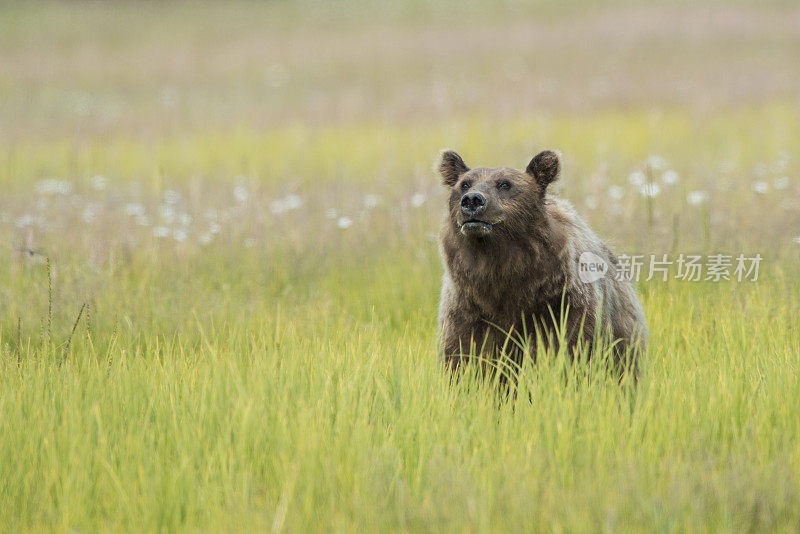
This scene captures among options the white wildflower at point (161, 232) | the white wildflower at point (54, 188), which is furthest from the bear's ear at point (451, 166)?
the white wildflower at point (54, 188)

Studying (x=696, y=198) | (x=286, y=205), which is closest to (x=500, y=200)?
(x=696, y=198)

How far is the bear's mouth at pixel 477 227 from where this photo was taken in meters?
5.02

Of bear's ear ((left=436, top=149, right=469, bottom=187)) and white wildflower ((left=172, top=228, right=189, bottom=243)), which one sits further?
white wildflower ((left=172, top=228, right=189, bottom=243))

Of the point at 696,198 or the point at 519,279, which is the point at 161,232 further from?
the point at 696,198

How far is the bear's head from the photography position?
16.5ft

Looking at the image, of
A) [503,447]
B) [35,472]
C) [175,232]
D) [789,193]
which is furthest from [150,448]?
[789,193]

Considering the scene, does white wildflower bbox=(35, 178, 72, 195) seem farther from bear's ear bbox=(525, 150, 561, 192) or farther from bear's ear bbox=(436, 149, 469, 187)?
bear's ear bbox=(525, 150, 561, 192)

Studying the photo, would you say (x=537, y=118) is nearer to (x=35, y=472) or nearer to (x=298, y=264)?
(x=298, y=264)

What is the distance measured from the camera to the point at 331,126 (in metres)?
16.9

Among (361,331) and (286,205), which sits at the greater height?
(286,205)

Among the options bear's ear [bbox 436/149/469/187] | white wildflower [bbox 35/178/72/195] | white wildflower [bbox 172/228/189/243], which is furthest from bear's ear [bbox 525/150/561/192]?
white wildflower [bbox 35/178/72/195]

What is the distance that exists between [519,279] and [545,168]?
76 centimetres

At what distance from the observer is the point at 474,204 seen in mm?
4992

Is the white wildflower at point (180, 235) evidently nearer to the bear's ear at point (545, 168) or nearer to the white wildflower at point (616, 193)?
the bear's ear at point (545, 168)
